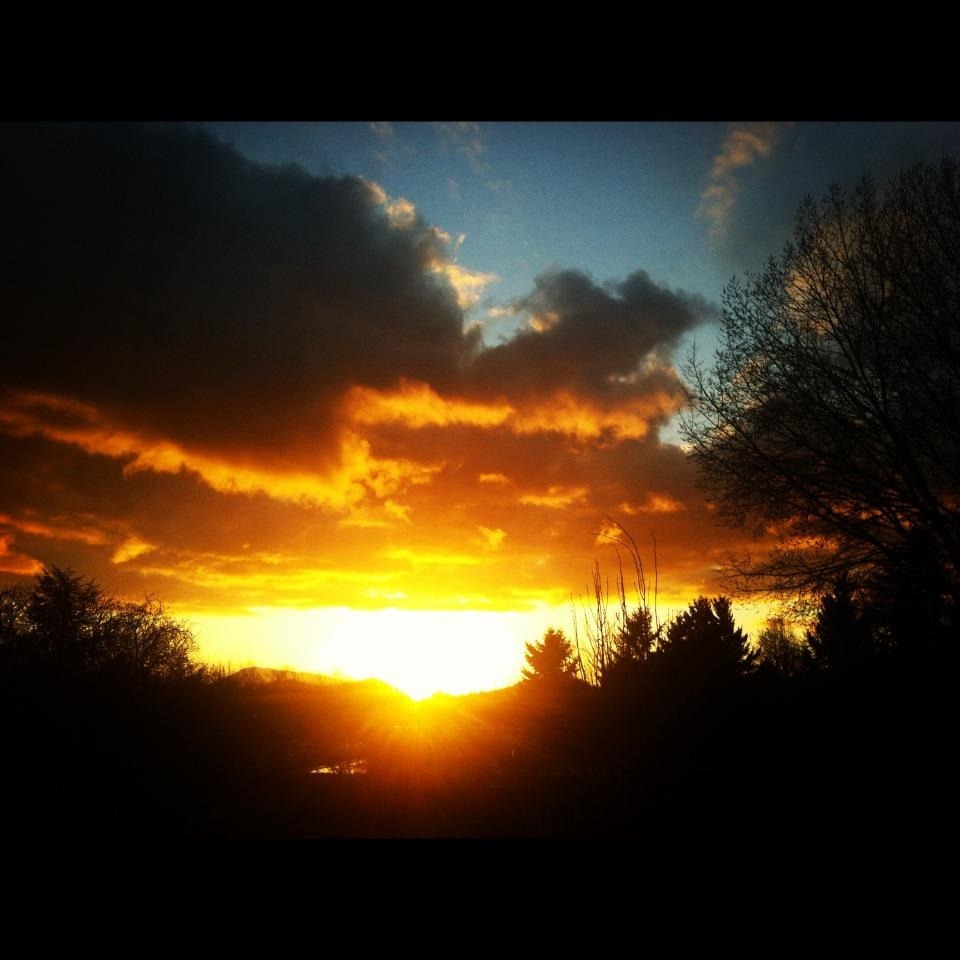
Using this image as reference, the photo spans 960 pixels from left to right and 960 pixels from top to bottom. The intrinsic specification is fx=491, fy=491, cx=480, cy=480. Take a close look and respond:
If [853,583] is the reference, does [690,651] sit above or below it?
below

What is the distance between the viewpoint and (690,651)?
10547 mm

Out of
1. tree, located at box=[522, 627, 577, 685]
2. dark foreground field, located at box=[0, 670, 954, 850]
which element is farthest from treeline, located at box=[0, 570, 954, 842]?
tree, located at box=[522, 627, 577, 685]

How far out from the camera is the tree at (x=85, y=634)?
9.19m

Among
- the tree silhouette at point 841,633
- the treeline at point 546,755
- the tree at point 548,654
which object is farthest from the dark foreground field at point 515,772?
the tree at point 548,654

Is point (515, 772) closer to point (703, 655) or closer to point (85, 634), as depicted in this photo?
point (703, 655)

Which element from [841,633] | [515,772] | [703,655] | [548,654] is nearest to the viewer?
[515,772]

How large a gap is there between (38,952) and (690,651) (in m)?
11.0

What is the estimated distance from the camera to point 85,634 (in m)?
12.3

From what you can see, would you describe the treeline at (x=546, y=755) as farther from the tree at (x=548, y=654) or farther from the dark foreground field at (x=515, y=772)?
the tree at (x=548, y=654)

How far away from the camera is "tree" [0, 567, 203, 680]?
30.1ft

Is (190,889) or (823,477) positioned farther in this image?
(823,477)

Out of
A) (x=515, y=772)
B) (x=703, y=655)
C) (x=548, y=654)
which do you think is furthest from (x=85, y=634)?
(x=548, y=654)
